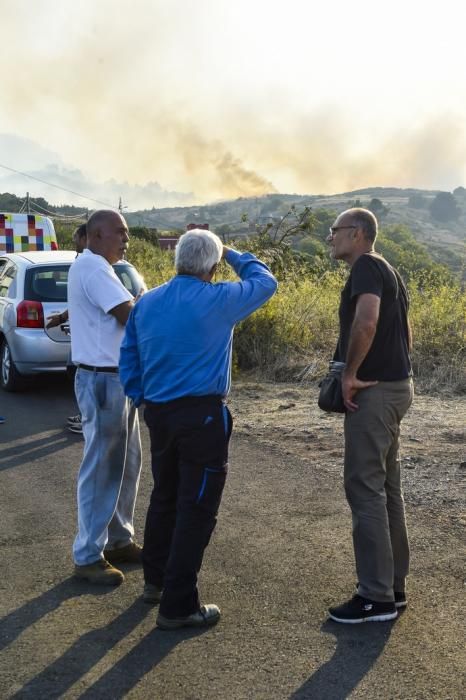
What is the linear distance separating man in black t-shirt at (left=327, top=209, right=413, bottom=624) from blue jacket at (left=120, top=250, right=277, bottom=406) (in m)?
0.44

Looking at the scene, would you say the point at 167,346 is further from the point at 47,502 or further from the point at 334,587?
the point at 47,502

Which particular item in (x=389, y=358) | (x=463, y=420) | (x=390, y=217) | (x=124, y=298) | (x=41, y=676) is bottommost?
(x=41, y=676)

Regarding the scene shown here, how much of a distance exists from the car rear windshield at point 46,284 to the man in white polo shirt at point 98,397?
204 inches

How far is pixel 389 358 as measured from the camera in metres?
3.78

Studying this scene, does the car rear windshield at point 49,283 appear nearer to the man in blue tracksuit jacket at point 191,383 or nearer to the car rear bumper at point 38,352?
the car rear bumper at point 38,352

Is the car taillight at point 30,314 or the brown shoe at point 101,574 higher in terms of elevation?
the car taillight at point 30,314

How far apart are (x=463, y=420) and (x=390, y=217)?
546 ft

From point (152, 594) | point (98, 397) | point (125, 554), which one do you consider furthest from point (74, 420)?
point (152, 594)

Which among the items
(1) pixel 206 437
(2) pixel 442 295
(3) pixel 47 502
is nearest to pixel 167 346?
(1) pixel 206 437

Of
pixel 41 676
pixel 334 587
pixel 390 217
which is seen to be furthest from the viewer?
pixel 390 217

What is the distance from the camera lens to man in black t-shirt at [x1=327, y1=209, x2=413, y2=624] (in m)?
3.75

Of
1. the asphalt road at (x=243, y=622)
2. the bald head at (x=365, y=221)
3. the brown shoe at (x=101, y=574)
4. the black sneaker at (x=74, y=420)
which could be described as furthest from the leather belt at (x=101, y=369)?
the black sneaker at (x=74, y=420)

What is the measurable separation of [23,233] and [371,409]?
1498cm

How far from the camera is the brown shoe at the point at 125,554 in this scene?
15.0 feet
